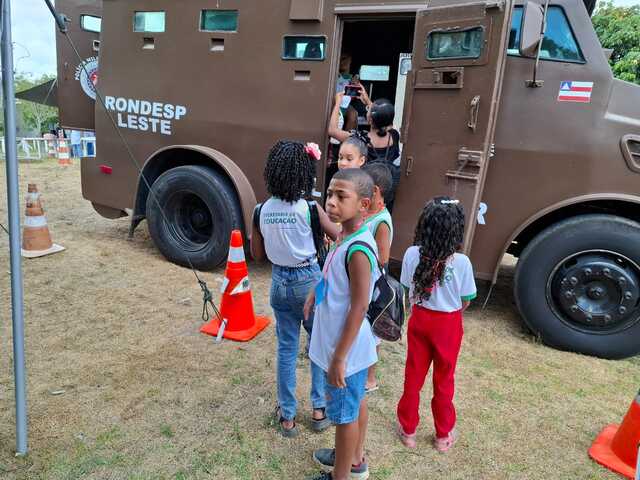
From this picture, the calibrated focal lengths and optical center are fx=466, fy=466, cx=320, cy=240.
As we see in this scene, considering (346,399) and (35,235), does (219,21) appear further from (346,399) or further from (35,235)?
(346,399)

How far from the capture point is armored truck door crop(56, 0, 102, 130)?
16.5 feet

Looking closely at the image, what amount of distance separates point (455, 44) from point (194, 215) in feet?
9.61

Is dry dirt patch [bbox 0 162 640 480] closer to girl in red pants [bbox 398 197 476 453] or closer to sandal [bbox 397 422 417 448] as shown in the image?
sandal [bbox 397 422 417 448]

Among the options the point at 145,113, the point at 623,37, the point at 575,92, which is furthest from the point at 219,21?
the point at 623,37

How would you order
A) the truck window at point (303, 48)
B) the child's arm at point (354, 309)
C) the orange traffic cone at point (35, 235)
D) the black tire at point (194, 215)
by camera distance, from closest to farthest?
the child's arm at point (354, 309) → the truck window at point (303, 48) → the black tire at point (194, 215) → the orange traffic cone at point (35, 235)

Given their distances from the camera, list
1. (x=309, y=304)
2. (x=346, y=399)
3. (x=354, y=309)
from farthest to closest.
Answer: (x=309, y=304) < (x=346, y=399) < (x=354, y=309)

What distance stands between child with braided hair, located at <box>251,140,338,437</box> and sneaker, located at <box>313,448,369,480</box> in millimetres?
220

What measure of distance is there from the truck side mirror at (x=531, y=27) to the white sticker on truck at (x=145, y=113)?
3.00m

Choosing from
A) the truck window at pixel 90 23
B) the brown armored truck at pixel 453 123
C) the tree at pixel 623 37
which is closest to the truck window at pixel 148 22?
the brown armored truck at pixel 453 123

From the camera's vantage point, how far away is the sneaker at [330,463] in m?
2.14

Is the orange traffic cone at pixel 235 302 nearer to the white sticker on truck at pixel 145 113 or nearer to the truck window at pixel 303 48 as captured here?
the truck window at pixel 303 48

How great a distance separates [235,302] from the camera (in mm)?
3412

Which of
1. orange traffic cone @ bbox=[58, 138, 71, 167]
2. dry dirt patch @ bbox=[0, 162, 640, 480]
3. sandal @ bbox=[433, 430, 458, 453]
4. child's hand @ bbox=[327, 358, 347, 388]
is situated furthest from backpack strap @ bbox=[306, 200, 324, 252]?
orange traffic cone @ bbox=[58, 138, 71, 167]

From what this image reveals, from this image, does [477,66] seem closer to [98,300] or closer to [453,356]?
[453,356]
